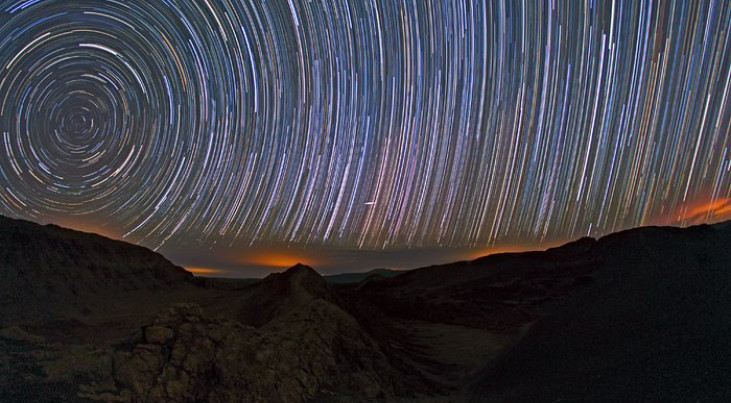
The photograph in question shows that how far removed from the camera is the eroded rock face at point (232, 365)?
14.1 meters

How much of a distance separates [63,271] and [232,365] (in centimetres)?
2951

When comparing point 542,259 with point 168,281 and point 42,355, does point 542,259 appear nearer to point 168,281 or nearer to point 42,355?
point 168,281

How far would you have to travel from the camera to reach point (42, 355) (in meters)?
14.3

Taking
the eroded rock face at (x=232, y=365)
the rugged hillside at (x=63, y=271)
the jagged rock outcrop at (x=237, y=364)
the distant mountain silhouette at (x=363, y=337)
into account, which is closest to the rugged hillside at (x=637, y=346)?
the distant mountain silhouette at (x=363, y=337)

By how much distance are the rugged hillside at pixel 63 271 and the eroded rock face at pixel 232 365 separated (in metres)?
18.5

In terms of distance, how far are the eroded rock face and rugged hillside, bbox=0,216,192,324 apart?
18490mm

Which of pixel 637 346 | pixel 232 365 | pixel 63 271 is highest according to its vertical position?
pixel 637 346

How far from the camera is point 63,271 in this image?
36344 millimetres

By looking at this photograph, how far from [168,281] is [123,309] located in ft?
38.8

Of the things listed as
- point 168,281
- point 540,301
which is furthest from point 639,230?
point 168,281

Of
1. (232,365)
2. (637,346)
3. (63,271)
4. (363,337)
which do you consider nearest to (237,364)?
(232,365)

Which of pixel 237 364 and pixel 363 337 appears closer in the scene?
pixel 237 364

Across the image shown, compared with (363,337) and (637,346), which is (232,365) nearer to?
(363,337)

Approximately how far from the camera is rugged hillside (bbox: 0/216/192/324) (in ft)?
101
